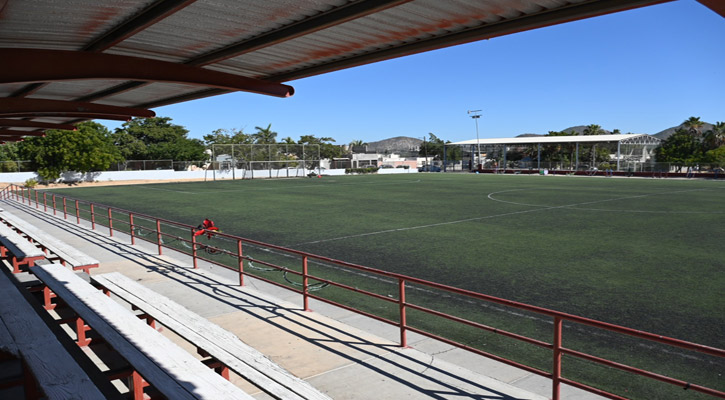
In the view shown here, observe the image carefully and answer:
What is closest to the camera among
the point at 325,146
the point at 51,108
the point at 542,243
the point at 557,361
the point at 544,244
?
the point at 557,361

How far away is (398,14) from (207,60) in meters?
3.15

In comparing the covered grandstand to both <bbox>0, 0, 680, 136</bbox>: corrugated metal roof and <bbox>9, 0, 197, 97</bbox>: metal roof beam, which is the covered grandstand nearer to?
<bbox>0, 0, 680, 136</bbox>: corrugated metal roof

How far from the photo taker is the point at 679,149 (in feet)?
253

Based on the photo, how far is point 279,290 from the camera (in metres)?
9.45

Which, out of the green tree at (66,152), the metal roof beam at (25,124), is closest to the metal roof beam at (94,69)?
the metal roof beam at (25,124)

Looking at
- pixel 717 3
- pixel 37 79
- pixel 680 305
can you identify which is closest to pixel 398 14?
pixel 717 3

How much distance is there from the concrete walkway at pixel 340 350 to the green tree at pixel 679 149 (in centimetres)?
8201

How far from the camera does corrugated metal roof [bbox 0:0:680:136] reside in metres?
4.64

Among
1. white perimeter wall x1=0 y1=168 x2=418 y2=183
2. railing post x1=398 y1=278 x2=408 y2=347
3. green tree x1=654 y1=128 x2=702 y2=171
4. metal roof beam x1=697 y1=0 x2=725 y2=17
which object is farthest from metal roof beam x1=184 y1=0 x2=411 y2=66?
green tree x1=654 y1=128 x2=702 y2=171

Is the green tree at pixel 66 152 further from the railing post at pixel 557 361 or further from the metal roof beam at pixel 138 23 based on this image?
the railing post at pixel 557 361

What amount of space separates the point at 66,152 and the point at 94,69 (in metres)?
50.2

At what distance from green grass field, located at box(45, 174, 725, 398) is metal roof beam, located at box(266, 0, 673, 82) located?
167 inches

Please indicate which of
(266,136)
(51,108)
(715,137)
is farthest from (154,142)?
(715,137)

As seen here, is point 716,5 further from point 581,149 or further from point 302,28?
point 581,149
